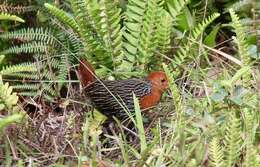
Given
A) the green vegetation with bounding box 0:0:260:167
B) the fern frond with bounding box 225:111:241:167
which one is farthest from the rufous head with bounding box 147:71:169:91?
the fern frond with bounding box 225:111:241:167

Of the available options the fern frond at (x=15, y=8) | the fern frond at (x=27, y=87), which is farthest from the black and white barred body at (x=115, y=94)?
the fern frond at (x=15, y=8)

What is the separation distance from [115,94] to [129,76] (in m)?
0.37

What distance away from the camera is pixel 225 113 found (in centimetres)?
388

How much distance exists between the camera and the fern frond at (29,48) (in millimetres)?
4590

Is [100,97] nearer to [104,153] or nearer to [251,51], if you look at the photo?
[104,153]

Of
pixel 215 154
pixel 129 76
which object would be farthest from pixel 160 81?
pixel 215 154

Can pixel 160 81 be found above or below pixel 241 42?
below

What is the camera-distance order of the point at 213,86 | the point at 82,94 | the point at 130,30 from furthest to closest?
the point at 130,30, the point at 82,94, the point at 213,86

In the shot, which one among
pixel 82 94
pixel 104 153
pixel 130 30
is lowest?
pixel 104 153

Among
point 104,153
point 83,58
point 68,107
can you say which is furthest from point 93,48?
point 104,153

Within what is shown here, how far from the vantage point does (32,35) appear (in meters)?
4.64

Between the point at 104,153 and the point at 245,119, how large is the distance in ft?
2.59

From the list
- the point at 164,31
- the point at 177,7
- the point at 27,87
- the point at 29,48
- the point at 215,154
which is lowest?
the point at 215,154

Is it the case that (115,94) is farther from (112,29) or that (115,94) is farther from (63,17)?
(63,17)
